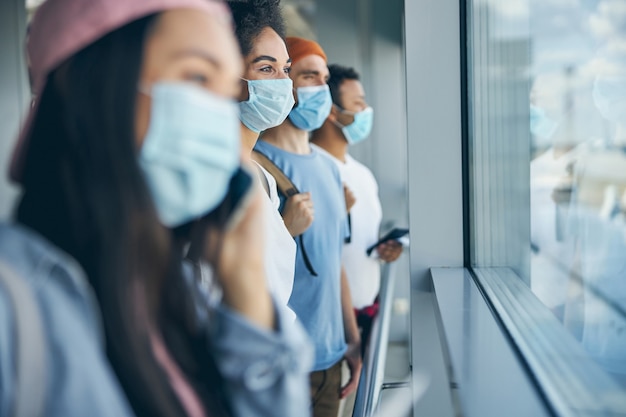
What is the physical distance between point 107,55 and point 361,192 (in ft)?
8.47

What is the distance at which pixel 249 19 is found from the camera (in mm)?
1607

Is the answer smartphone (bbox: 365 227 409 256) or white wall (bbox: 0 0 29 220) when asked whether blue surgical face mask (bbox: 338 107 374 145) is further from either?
white wall (bbox: 0 0 29 220)

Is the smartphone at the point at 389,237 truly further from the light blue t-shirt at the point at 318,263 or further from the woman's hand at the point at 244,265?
the woman's hand at the point at 244,265

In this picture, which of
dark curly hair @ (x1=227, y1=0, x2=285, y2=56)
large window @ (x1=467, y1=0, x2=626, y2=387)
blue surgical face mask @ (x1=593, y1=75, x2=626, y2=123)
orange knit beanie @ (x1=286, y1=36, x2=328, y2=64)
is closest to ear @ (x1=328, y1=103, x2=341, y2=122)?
orange knit beanie @ (x1=286, y1=36, x2=328, y2=64)

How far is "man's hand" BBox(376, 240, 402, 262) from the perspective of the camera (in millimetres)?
3105

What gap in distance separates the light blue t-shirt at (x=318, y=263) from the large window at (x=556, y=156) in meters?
0.48

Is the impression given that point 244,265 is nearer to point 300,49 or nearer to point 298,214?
point 298,214

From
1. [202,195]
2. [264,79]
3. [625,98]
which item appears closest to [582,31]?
[625,98]

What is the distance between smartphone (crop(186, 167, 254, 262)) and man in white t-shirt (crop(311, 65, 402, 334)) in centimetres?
207

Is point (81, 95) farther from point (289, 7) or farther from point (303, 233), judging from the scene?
point (289, 7)

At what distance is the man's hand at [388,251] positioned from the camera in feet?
10.2

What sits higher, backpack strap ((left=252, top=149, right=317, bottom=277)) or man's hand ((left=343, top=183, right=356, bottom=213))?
backpack strap ((left=252, top=149, right=317, bottom=277))

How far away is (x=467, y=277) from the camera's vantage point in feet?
7.37

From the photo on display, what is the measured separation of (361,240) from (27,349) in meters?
2.56
